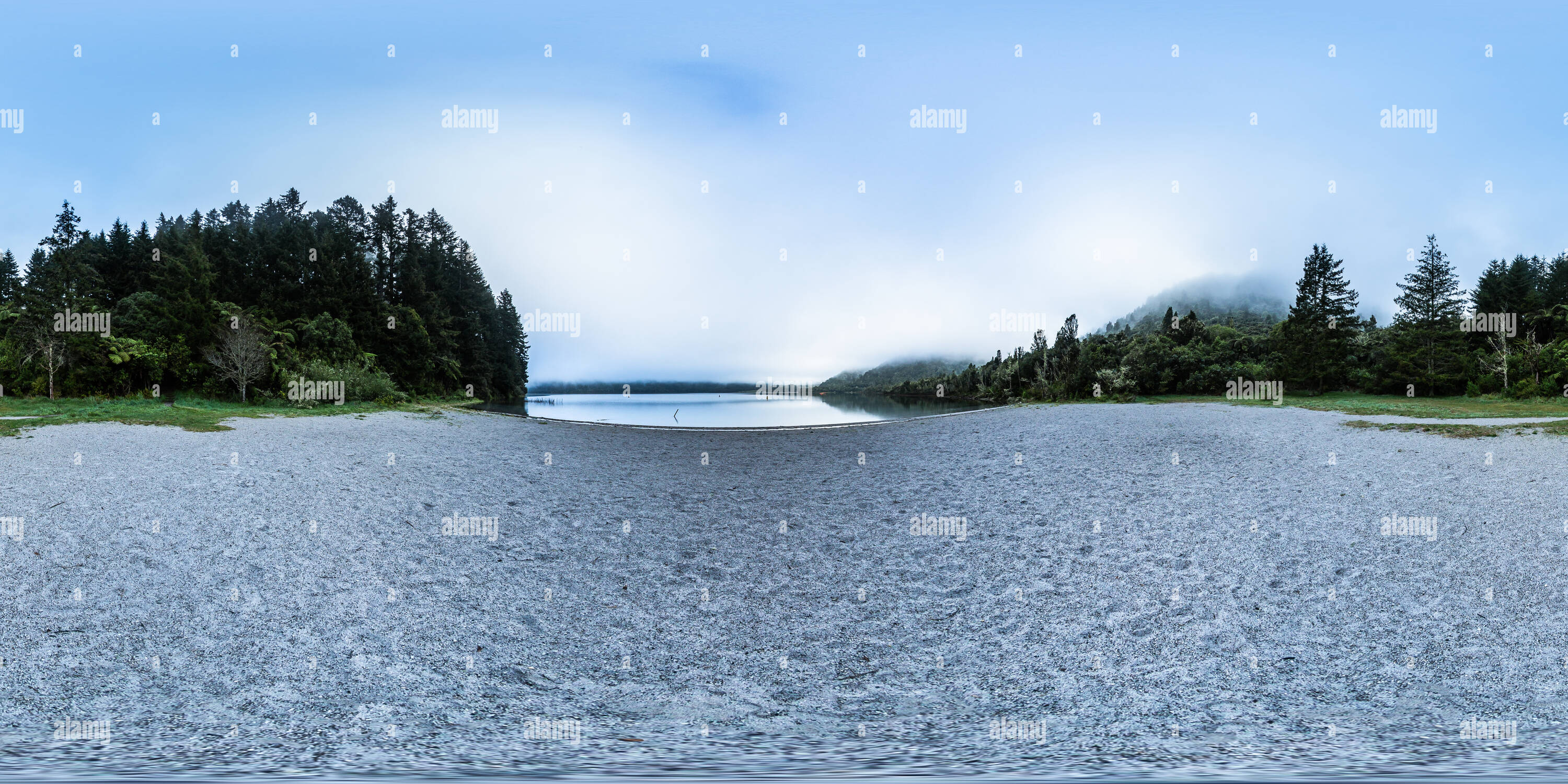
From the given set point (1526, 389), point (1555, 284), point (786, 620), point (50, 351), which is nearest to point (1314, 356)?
point (1526, 389)

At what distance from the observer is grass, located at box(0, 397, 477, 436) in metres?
14.3

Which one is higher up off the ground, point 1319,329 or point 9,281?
point 9,281

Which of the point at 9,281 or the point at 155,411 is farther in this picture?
the point at 9,281

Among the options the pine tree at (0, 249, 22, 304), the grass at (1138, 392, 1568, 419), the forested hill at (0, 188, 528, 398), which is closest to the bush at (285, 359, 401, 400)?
the forested hill at (0, 188, 528, 398)

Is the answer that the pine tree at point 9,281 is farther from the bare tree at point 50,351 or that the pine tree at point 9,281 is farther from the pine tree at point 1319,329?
the pine tree at point 1319,329

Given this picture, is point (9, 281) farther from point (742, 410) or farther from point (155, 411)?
point (742, 410)

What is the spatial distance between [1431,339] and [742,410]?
2846cm

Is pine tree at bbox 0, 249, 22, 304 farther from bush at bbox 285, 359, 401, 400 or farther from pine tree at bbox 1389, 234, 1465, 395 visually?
pine tree at bbox 1389, 234, 1465, 395

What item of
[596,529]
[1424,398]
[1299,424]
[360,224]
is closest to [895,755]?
[596,529]

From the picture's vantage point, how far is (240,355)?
25.3 m

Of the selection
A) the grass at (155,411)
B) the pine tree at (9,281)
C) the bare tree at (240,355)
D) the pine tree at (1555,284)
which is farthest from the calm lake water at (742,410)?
the pine tree at (1555,284)

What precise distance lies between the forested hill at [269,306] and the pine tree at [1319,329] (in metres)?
37.6

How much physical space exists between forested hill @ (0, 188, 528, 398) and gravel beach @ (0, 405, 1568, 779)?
2114 cm

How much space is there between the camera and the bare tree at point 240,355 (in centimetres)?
2538
